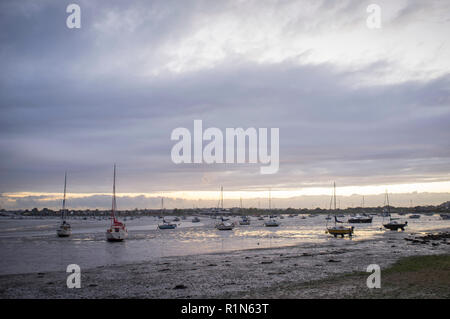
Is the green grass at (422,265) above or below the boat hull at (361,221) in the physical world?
above

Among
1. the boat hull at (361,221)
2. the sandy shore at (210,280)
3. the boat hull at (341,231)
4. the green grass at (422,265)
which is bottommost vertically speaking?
the boat hull at (361,221)

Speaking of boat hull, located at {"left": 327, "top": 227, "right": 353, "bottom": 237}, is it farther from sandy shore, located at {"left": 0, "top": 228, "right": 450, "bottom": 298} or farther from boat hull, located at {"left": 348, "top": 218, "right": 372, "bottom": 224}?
boat hull, located at {"left": 348, "top": 218, "right": 372, "bottom": 224}

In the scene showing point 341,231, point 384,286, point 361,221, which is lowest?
point 361,221

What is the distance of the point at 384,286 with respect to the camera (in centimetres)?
2342

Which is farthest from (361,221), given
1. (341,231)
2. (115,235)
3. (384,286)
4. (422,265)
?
(384,286)

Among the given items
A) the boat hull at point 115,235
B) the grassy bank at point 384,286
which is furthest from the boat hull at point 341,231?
the grassy bank at point 384,286

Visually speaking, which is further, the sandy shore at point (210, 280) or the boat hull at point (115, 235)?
the boat hull at point (115, 235)

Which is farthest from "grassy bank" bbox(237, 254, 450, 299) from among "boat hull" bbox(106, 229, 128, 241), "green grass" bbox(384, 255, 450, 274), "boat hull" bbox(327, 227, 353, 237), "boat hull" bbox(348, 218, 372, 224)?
"boat hull" bbox(348, 218, 372, 224)

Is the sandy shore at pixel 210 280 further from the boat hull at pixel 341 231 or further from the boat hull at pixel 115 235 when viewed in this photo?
the boat hull at pixel 341 231

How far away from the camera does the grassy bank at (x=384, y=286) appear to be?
21.1 metres

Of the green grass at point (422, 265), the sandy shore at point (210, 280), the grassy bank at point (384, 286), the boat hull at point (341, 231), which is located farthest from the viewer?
the boat hull at point (341, 231)

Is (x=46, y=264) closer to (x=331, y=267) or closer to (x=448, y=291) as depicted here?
(x=331, y=267)

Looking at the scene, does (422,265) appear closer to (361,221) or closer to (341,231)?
(341,231)
